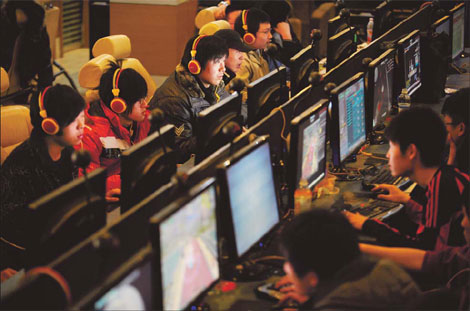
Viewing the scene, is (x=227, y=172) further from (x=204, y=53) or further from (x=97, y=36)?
(x=97, y=36)

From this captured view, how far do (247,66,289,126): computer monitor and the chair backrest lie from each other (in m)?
1.10

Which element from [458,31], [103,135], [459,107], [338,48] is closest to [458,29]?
[458,31]

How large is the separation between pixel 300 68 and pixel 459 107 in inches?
41.7

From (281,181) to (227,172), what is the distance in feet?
2.93

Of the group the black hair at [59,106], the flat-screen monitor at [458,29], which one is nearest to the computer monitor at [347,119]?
the black hair at [59,106]

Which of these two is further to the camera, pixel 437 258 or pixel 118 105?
pixel 118 105

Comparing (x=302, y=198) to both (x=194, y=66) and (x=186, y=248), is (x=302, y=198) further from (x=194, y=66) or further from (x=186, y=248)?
(x=194, y=66)

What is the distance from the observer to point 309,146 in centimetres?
326

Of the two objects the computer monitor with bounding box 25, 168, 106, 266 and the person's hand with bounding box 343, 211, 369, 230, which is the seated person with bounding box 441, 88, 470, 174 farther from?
the computer monitor with bounding box 25, 168, 106, 266

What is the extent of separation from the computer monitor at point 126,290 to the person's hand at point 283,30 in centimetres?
477

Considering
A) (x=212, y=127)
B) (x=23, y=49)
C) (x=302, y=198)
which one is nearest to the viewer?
(x=212, y=127)

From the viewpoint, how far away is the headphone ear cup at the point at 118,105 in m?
3.73

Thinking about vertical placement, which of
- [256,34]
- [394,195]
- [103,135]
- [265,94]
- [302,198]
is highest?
[265,94]

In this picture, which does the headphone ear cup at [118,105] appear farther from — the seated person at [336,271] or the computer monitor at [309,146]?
the seated person at [336,271]
